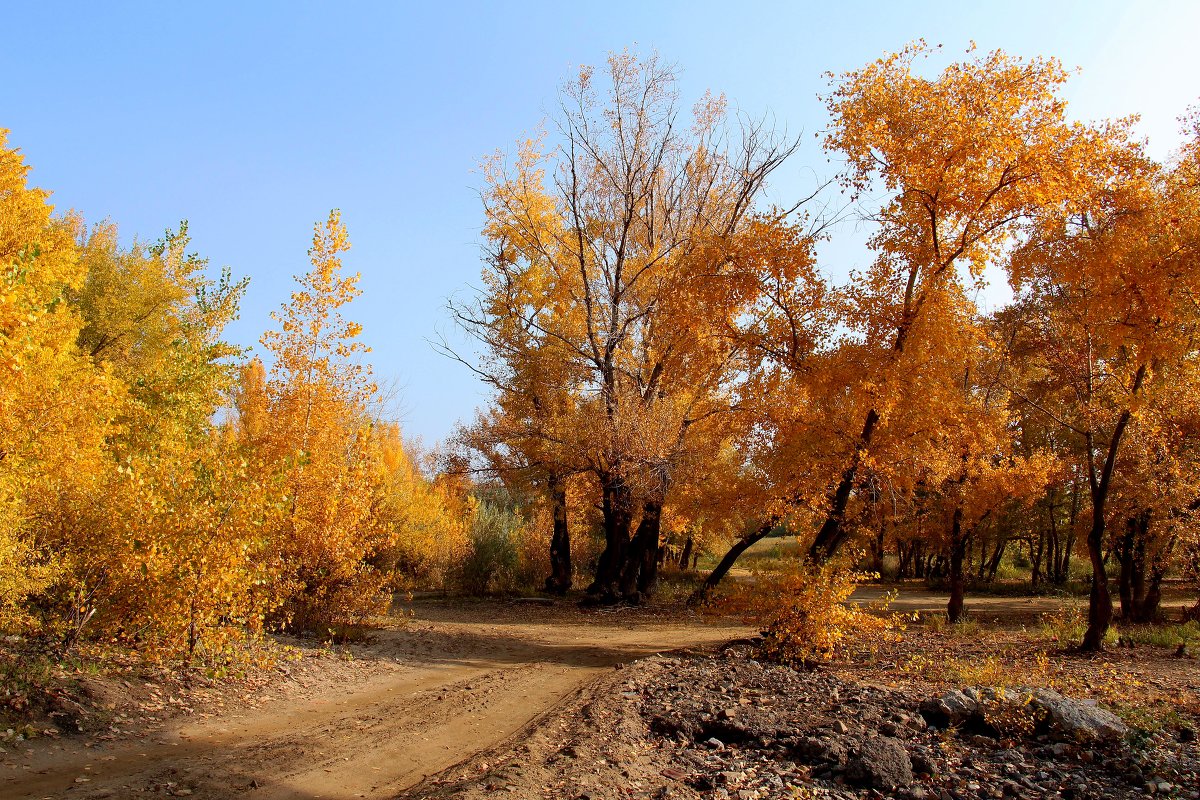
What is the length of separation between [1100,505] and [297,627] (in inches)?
515

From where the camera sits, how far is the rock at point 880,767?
17.6 feet

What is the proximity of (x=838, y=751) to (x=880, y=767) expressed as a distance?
1.24 ft

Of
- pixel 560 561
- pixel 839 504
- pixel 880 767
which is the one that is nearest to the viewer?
pixel 880 767

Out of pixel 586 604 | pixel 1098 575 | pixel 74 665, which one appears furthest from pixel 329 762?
pixel 586 604

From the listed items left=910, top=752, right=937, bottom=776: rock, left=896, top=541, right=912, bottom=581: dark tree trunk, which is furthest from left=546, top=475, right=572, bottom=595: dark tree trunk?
left=896, top=541, right=912, bottom=581: dark tree trunk

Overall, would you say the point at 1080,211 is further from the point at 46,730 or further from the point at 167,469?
the point at 46,730

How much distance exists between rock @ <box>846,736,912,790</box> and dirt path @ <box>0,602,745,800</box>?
3.21 metres

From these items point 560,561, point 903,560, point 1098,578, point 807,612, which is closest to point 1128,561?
point 1098,578

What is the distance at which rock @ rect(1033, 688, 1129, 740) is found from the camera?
6.07m

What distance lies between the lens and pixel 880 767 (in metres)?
5.44

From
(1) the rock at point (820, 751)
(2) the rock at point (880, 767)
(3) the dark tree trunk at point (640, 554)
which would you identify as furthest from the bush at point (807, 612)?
(3) the dark tree trunk at point (640, 554)

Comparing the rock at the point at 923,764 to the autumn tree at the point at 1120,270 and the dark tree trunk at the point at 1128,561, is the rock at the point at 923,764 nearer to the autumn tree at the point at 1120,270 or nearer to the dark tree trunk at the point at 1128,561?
the autumn tree at the point at 1120,270

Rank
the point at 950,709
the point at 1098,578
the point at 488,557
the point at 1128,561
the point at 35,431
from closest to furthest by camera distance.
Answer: the point at 950,709 → the point at 35,431 → the point at 1098,578 → the point at 1128,561 → the point at 488,557

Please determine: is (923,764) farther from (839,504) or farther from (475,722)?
(839,504)
